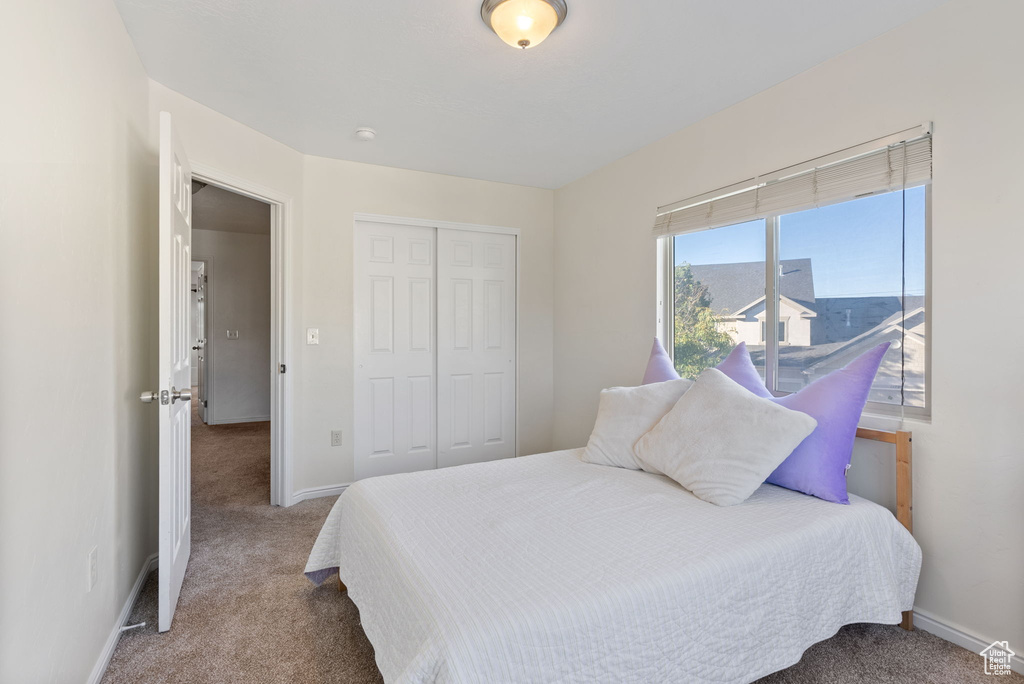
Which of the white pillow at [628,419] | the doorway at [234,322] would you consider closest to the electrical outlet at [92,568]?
the white pillow at [628,419]

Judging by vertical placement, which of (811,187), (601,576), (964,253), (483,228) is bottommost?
(601,576)

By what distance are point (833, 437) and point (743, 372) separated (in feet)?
1.73

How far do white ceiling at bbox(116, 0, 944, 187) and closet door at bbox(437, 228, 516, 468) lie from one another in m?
1.07

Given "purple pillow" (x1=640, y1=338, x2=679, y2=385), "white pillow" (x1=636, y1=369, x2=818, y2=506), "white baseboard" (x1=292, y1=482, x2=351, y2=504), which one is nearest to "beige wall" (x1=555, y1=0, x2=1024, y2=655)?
"white pillow" (x1=636, y1=369, x2=818, y2=506)

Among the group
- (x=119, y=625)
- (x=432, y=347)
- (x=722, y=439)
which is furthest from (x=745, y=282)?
(x=119, y=625)

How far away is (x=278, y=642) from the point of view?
73.2 inches

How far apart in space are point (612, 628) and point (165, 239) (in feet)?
6.42

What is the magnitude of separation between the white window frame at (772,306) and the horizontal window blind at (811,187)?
0.10m

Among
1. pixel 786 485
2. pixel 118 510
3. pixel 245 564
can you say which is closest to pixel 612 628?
pixel 786 485

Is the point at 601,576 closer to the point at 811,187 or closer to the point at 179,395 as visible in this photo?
the point at 179,395

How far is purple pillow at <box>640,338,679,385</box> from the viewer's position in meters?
2.71

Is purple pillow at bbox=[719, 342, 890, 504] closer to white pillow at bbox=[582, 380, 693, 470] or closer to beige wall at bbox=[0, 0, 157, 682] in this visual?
white pillow at bbox=[582, 380, 693, 470]

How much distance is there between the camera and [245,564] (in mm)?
2469

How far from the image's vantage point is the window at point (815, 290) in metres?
2.02
